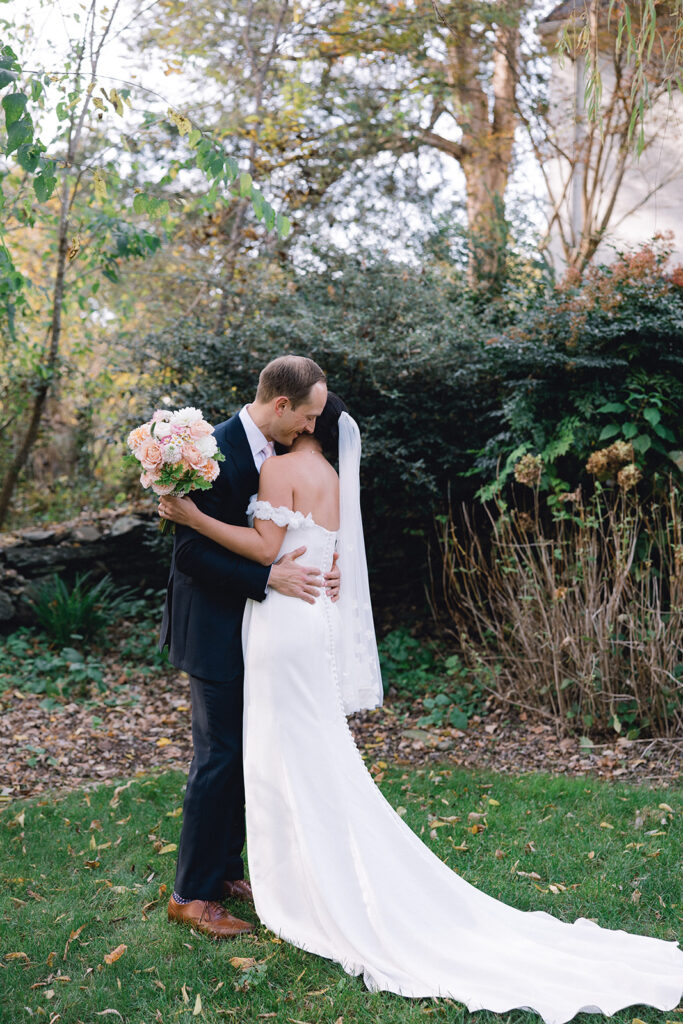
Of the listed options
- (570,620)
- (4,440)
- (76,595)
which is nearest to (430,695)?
(570,620)

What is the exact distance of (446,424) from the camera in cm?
720

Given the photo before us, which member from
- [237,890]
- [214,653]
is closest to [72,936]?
[237,890]

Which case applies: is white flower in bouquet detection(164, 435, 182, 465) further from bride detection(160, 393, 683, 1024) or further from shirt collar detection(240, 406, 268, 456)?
shirt collar detection(240, 406, 268, 456)

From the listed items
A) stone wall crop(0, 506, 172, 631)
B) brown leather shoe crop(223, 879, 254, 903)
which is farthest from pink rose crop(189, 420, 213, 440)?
stone wall crop(0, 506, 172, 631)

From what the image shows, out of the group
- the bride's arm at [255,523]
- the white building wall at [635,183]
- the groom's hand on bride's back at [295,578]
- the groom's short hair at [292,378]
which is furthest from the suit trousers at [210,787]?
the white building wall at [635,183]

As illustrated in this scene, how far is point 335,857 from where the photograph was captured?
10.2 ft

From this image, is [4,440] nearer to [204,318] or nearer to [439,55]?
[204,318]

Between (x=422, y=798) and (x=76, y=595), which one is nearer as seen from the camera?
(x=422, y=798)

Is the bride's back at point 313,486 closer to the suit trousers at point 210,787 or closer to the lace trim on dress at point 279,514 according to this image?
the lace trim on dress at point 279,514

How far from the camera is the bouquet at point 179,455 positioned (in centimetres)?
304

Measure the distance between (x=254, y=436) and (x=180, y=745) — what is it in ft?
10.7

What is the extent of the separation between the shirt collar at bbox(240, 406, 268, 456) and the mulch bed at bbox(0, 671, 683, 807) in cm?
272

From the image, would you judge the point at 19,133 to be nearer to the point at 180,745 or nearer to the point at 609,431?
the point at 180,745

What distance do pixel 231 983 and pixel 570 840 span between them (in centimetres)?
189
